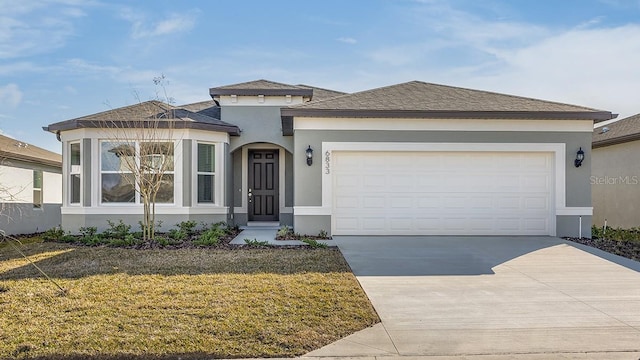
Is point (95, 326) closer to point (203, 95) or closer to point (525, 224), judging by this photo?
point (525, 224)

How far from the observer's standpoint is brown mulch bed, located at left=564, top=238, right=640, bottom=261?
8359mm

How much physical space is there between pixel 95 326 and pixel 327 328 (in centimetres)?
241

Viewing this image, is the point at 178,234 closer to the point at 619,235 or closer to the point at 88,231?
the point at 88,231

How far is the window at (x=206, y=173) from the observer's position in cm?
1148

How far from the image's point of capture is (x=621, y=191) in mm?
13438

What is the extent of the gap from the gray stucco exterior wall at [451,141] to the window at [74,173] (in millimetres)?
6250

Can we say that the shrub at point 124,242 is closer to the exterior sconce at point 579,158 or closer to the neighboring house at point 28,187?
the neighboring house at point 28,187

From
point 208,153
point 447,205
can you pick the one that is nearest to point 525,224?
point 447,205

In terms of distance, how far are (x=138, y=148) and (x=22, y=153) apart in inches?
225

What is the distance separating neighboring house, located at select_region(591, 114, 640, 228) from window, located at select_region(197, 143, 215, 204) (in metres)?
13.0

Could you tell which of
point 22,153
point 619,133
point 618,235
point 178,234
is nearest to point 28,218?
point 22,153

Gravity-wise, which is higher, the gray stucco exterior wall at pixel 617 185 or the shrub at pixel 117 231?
the gray stucco exterior wall at pixel 617 185

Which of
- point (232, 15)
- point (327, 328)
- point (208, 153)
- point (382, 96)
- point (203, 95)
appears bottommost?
point (327, 328)

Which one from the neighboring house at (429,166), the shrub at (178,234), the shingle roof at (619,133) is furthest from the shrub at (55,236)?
the shingle roof at (619,133)
